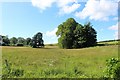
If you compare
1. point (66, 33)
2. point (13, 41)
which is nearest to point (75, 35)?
point (66, 33)

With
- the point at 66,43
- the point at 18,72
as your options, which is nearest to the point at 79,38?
the point at 66,43

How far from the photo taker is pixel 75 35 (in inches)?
3184

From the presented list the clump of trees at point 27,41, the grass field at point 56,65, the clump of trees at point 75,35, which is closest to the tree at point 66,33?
the clump of trees at point 75,35

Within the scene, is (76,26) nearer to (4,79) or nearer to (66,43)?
(66,43)

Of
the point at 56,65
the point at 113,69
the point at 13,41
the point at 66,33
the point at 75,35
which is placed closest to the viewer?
the point at 113,69

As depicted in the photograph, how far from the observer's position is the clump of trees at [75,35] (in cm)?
7775

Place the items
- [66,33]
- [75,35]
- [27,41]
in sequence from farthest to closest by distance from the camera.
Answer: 1. [75,35]
2. [66,33]
3. [27,41]

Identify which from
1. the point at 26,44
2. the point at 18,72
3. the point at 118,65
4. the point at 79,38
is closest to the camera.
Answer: the point at 118,65

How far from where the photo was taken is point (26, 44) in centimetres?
6438

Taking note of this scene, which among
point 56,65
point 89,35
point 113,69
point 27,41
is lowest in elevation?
point 56,65

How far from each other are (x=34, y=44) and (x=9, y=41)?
598 cm

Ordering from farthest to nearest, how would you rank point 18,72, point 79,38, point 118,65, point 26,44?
1. point 79,38
2. point 26,44
3. point 18,72
4. point 118,65

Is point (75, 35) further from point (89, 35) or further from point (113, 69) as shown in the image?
point (113, 69)

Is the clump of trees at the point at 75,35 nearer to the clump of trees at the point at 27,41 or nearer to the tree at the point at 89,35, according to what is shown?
the tree at the point at 89,35
